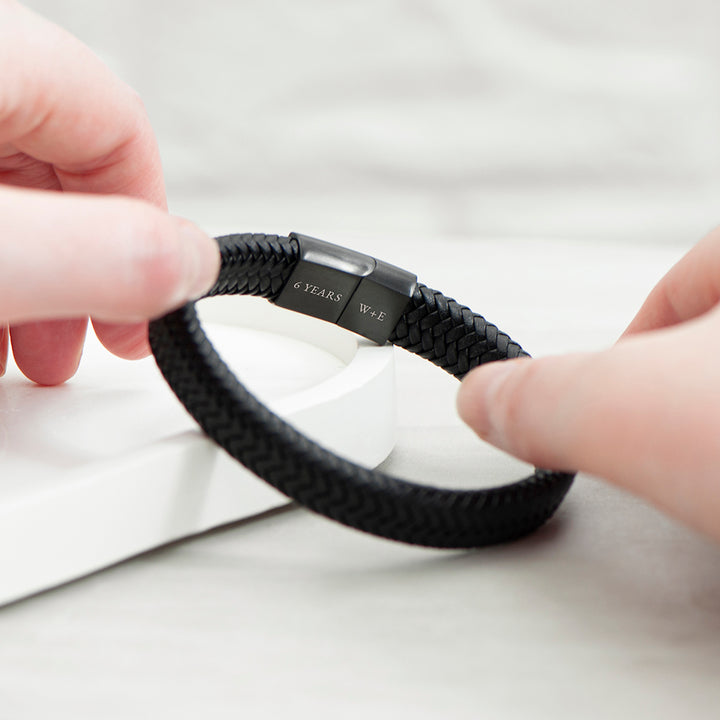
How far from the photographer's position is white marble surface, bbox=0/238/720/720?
12.6 inches

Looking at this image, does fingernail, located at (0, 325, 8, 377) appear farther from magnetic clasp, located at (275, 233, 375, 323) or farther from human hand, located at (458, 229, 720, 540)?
human hand, located at (458, 229, 720, 540)

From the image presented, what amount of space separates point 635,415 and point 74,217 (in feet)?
0.71

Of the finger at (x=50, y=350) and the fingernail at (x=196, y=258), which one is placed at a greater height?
the fingernail at (x=196, y=258)

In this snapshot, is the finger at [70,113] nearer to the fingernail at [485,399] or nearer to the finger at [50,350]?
the finger at [50,350]

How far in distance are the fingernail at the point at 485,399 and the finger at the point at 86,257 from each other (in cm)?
14

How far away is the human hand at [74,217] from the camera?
1.03 ft

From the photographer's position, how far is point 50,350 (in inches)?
21.7

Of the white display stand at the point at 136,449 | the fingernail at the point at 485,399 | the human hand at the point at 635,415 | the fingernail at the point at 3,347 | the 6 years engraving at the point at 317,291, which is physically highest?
the human hand at the point at 635,415

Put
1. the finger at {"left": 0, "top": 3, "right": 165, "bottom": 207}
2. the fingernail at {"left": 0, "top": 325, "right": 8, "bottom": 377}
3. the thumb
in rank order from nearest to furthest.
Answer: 1. the thumb
2. the finger at {"left": 0, "top": 3, "right": 165, "bottom": 207}
3. the fingernail at {"left": 0, "top": 325, "right": 8, "bottom": 377}

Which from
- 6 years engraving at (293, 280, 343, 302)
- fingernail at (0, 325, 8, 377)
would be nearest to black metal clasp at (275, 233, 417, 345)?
6 years engraving at (293, 280, 343, 302)

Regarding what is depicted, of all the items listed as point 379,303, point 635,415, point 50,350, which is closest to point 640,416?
point 635,415

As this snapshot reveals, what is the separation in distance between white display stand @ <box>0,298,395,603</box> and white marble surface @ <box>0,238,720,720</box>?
19 mm

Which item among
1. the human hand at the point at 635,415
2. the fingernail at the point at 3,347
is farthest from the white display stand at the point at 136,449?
the human hand at the point at 635,415

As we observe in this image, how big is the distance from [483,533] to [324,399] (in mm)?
107
